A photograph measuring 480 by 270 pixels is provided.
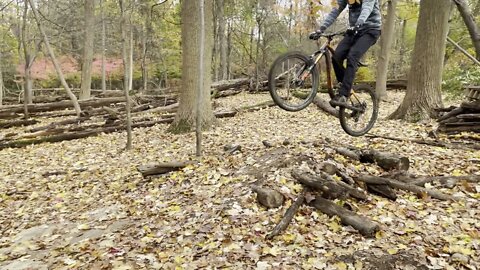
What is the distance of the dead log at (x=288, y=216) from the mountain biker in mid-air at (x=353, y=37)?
70.9 inches

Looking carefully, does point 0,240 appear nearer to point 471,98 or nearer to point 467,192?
point 467,192

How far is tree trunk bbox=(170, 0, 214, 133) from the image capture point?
9.55 meters

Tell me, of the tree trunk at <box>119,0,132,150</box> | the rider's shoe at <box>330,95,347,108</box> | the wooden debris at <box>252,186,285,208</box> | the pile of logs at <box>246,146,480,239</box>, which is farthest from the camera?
the tree trunk at <box>119,0,132,150</box>

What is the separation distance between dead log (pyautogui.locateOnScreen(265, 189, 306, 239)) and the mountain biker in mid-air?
70.9 inches

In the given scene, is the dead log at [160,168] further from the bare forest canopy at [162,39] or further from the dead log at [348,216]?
the bare forest canopy at [162,39]

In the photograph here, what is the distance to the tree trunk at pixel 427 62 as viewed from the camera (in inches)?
343

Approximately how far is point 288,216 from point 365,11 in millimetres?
3049

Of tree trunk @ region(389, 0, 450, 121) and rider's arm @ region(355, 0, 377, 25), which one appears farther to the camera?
tree trunk @ region(389, 0, 450, 121)

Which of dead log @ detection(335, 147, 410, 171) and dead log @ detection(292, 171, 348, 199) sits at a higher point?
dead log @ detection(335, 147, 410, 171)

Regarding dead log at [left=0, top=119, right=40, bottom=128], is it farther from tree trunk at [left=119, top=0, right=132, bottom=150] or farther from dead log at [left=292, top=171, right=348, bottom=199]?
dead log at [left=292, top=171, right=348, bottom=199]

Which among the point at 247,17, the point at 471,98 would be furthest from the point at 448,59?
the point at 471,98

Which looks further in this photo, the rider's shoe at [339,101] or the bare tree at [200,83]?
the bare tree at [200,83]

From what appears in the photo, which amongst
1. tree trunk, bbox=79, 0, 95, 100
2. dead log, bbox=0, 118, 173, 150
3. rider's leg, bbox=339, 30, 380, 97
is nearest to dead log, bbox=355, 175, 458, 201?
rider's leg, bbox=339, 30, 380, 97

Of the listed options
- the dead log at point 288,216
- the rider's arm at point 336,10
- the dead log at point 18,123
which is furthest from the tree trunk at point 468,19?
the dead log at point 18,123
